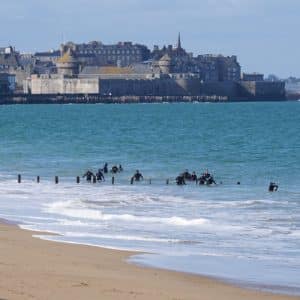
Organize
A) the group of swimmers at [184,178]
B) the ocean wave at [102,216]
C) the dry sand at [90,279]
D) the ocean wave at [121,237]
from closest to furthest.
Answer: the dry sand at [90,279] → the ocean wave at [121,237] → the ocean wave at [102,216] → the group of swimmers at [184,178]

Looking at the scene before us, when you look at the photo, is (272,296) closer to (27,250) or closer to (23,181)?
(27,250)

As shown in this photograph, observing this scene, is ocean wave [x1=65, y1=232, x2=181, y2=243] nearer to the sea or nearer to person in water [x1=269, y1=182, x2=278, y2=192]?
the sea

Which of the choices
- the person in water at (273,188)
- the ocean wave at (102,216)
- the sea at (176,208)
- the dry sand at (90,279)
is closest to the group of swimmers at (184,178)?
the person in water at (273,188)

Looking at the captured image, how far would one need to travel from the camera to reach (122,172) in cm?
4381

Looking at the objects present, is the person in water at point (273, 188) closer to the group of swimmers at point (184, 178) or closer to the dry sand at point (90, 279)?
the group of swimmers at point (184, 178)

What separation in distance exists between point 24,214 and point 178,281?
9.94 metres

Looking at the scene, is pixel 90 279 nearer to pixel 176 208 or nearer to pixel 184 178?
pixel 176 208

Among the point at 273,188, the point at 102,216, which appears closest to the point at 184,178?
the point at 273,188

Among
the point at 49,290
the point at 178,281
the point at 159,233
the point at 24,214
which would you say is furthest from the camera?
the point at 24,214

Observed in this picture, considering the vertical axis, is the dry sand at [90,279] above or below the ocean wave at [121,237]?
above

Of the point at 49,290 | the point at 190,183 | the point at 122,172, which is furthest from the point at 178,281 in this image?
the point at 122,172

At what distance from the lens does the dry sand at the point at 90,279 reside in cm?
1575

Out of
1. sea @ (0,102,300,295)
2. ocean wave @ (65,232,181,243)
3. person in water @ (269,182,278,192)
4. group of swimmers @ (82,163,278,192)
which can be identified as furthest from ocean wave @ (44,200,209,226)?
group of swimmers @ (82,163,278,192)

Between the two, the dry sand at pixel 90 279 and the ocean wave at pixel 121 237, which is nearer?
the dry sand at pixel 90 279
